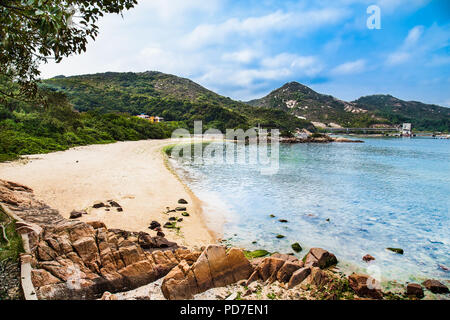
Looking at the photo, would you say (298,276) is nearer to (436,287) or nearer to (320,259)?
(320,259)

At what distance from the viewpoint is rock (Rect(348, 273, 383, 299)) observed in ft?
16.1

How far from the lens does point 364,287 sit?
4.94 meters

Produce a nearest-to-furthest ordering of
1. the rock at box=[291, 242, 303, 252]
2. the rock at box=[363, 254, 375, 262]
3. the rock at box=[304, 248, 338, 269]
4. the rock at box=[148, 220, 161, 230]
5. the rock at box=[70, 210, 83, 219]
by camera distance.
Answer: the rock at box=[304, 248, 338, 269]
the rock at box=[363, 254, 375, 262]
the rock at box=[291, 242, 303, 252]
the rock at box=[70, 210, 83, 219]
the rock at box=[148, 220, 161, 230]

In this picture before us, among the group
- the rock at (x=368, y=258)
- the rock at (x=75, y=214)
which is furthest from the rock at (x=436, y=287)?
the rock at (x=75, y=214)

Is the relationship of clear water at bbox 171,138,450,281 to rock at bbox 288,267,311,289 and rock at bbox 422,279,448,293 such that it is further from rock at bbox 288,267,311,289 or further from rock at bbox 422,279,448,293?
rock at bbox 288,267,311,289

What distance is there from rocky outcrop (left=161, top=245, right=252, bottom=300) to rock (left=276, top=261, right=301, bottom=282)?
643mm

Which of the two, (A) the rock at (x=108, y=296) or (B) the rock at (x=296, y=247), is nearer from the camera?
(A) the rock at (x=108, y=296)

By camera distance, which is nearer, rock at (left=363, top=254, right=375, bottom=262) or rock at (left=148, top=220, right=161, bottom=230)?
rock at (left=363, top=254, right=375, bottom=262)

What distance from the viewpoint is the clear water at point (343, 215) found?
289 inches

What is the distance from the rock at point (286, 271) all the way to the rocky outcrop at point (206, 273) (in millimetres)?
643

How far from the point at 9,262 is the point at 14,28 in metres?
4.32

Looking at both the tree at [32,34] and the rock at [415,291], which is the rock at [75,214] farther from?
the rock at [415,291]

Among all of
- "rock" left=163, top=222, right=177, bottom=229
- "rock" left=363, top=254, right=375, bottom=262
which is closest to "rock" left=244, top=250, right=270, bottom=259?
"rock" left=163, top=222, right=177, bottom=229

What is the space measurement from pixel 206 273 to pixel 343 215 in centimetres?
839
